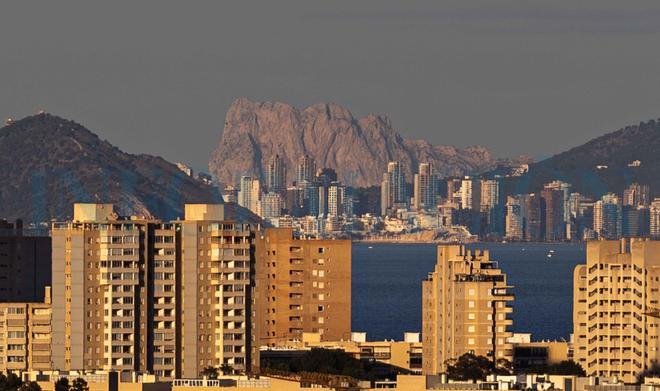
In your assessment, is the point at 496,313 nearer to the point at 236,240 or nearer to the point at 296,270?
the point at 236,240

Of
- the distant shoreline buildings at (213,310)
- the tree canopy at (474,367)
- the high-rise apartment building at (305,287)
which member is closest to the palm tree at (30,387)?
the distant shoreline buildings at (213,310)

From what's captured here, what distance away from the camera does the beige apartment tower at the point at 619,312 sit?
124m

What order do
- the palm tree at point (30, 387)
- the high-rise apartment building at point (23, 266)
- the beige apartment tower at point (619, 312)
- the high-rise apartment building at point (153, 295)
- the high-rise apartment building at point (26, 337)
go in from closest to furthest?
the palm tree at point (30, 387), the high-rise apartment building at point (153, 295), the high-rise apartment building at point (26, 337), the beige apartment tower at point (619, 312), the high-rise apartment building at point (23, 266)

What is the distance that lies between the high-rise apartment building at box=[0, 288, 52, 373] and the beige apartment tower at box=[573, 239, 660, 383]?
81.6 feet

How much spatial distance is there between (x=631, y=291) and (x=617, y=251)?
7.28 m

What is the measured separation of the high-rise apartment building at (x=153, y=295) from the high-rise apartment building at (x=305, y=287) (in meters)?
31.4

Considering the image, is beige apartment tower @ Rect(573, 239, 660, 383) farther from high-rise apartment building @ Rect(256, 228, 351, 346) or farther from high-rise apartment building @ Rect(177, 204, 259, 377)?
high-rise apartment building @ Rect(256, 228, 351, 346)

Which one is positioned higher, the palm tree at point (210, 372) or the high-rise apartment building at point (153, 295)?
the high-rise apartment building at point (153, 295)

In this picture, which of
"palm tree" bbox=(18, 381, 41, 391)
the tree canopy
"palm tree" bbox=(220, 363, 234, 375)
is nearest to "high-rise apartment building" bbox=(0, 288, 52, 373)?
"palm tree" bbox=(220, 363, 234, 375)

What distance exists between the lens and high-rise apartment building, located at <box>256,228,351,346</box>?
150m

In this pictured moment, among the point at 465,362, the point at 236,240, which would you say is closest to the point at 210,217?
the point at 236,240

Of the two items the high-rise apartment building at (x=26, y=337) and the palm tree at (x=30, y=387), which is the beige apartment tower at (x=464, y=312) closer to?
the high-rise apartment building at (x=26, y=337)

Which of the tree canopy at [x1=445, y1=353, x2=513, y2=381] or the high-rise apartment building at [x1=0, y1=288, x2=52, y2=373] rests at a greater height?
the high-rise apartment building at [x1=0, y1=288, x2=52, y2=373]

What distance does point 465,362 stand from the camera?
4476 inches
